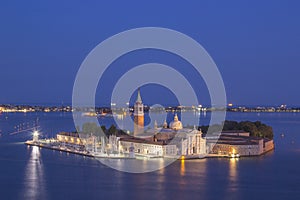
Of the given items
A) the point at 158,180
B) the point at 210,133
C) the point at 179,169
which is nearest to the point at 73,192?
the point at 158,180

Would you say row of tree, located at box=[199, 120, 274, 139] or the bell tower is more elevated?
the bell tower

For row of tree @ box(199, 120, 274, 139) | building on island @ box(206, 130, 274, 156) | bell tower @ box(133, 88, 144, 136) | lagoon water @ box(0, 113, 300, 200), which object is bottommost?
lagoon water @ box(0, 113, 300, 200)

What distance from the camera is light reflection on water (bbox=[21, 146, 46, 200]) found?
25.1ft

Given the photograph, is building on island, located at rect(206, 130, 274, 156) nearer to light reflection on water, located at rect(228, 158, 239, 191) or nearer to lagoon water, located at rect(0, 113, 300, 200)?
lagoon water, located at rect(0, 113, 300, 200)

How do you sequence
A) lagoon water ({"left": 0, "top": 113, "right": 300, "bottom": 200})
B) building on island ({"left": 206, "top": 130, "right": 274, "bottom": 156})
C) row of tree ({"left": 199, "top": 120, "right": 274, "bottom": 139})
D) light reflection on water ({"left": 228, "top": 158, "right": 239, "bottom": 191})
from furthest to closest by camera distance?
1. row of tree ({"left": 199, "top": 120, "right": 274, "bottom": 139})
2. building on island ({"left": 206, "top": 130, "right": 274, "bottom": 156})
3. light reflection on water ({"left": 228, "top": 158, "right": 239, "bottom": 191})
4. lagoon water ({"left": 0, "top": 113, "right": 300, "bottom": 200})

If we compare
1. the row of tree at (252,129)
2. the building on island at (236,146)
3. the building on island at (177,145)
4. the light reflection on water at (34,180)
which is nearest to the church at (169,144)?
the building on island at (177,145)

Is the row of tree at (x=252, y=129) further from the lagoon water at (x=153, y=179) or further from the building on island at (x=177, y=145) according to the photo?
the lagoon water at (x=153, y=179)

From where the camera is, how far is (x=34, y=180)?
29.0 ft

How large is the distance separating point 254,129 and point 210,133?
6.76ft

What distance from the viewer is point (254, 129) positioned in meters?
16.6

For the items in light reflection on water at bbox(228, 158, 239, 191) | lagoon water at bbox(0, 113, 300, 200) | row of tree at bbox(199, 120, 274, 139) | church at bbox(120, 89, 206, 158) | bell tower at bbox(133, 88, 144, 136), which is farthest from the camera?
row of tree at bbox(199, 120, 274, 139)

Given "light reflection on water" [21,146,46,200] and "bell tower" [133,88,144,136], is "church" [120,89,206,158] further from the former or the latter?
"light reflection on water" [21,146,46,200]

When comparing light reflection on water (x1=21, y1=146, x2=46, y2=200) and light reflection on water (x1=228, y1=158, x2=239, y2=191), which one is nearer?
light reflection on water (x1=21, y1=146, x2=46, y2=200)

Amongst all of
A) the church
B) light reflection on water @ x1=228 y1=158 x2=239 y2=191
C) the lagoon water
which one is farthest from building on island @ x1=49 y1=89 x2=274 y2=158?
light reflection on water @ x1=228 y1=158 x2=239 y2=191
